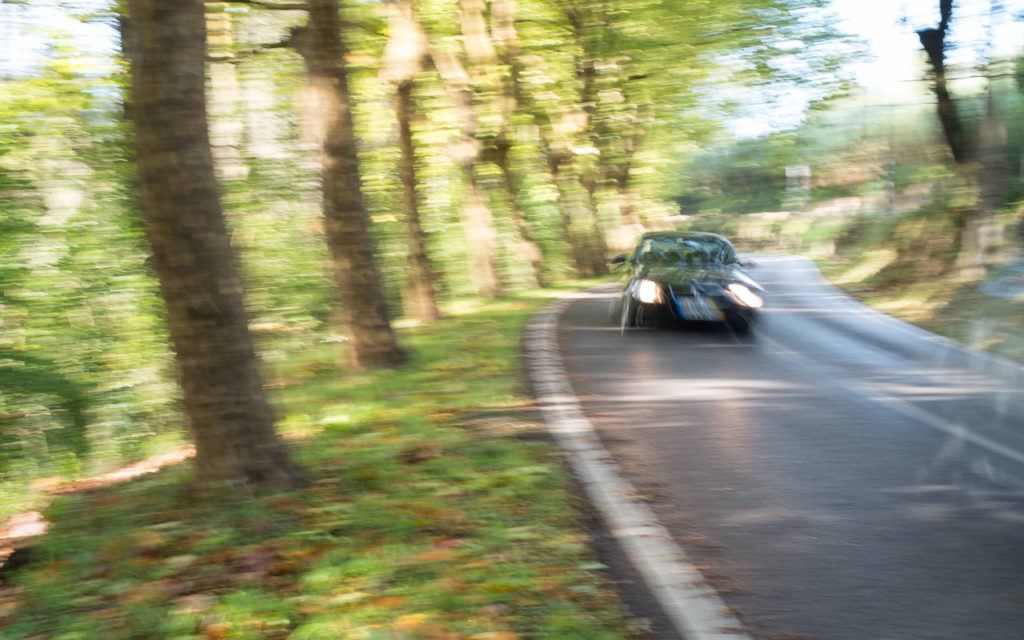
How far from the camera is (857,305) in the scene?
20.3m

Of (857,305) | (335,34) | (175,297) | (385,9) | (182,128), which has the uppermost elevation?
(385,9)

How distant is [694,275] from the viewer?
1426 centimetres

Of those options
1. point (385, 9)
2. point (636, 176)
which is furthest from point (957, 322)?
point (636, 176)

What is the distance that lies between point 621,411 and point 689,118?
24993mm

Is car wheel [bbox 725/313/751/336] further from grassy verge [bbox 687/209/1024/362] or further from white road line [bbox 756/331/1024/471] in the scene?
white road line [bbox 756/331/1024/471]

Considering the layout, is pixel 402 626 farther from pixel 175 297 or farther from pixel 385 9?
pixel 385 9

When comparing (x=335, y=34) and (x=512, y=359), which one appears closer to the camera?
(x=335, y=34)

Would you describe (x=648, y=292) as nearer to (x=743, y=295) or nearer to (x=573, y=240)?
(x=743, y=295)

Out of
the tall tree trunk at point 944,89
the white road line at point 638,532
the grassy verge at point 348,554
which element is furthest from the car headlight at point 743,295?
the tall tree trunk at point 944,89

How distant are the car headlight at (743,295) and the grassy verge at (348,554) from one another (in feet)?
24.2

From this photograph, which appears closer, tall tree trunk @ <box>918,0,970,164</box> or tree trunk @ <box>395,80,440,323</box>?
tree trunk @ <box>395,80,440,323</box>

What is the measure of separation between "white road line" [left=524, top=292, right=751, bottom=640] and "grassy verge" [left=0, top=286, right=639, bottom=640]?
9.2 inches

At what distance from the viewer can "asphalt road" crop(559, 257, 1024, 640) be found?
4.08 metres

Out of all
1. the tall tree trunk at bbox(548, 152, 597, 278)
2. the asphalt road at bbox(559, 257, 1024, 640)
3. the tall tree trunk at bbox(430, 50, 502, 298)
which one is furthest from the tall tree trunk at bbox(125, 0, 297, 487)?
the tall tree trunk at bbox(548, 152, 597, 278)
